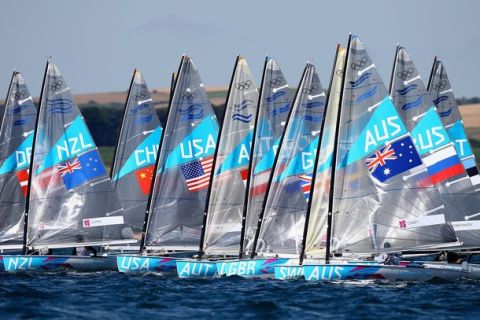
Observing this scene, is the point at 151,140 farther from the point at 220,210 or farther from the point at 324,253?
the point at 324,253

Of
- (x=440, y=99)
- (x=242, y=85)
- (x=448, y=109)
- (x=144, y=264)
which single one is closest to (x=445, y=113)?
(x=448, y=109)

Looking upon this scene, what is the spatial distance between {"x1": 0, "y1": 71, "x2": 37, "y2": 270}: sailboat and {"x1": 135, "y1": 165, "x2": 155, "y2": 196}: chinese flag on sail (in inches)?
200

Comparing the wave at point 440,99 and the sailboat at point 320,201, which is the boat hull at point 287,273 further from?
the wave at point 440,99

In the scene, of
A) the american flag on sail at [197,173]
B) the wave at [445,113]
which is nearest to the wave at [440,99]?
the wave at [445,113]

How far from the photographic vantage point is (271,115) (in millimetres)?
46688

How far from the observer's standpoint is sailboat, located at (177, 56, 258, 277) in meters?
46.3

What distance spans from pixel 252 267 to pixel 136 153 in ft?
39.5

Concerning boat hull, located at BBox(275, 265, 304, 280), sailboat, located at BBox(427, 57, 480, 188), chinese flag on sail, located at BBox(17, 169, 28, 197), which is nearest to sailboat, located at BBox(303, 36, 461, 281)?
boat hull, located at BBox(275, 265, 304, 280)

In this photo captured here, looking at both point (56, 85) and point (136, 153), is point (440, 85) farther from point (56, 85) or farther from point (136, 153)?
point (56, 85)

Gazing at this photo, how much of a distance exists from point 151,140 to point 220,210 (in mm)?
8247

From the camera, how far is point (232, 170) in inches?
1836

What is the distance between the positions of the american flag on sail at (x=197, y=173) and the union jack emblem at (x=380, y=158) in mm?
9107

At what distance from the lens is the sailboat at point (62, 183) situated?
158 ft

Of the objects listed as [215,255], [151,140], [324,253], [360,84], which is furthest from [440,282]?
[151,140]
